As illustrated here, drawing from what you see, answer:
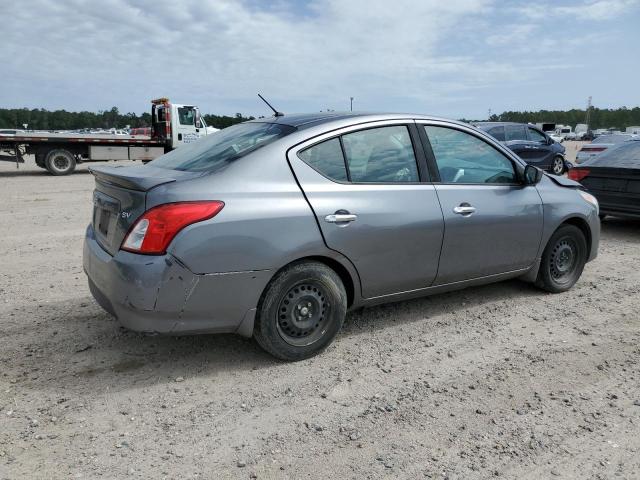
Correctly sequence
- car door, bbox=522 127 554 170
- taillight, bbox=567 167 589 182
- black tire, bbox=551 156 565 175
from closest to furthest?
taillight, bbox=567 167 589 182 → car door, bbox=522 127 554 170 → black tire, bbox=551 156 565 175

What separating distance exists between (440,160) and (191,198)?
200 centimetres

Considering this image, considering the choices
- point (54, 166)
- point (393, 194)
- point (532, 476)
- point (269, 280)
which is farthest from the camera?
point (54, 166)

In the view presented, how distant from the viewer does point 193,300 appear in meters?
3.04

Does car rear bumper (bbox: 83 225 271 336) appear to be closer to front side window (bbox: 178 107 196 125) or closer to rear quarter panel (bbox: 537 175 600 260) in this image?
rear quarter panel (bbox: 537 175 600 260)

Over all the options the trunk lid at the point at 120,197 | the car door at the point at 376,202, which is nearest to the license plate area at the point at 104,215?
the trunk lid at the point at 120,197

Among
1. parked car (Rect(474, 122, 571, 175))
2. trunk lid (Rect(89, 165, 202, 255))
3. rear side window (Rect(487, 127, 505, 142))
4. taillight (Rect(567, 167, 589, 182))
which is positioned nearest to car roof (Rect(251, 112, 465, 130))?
trunk lid (Rect(89, 165, 202, 255))

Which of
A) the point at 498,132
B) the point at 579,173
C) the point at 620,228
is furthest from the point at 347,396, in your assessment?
the point at 498,132

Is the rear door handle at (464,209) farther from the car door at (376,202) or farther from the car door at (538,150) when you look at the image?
the car door at (538,150)

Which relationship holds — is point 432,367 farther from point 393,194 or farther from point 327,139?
point 327,139

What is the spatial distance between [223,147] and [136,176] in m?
0.68

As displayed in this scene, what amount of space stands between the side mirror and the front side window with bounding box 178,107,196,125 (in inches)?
709

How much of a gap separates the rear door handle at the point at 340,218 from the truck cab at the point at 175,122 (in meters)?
17.9

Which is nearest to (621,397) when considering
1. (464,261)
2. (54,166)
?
(464,261)

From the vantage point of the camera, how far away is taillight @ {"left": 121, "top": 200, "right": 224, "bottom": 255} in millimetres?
2945
